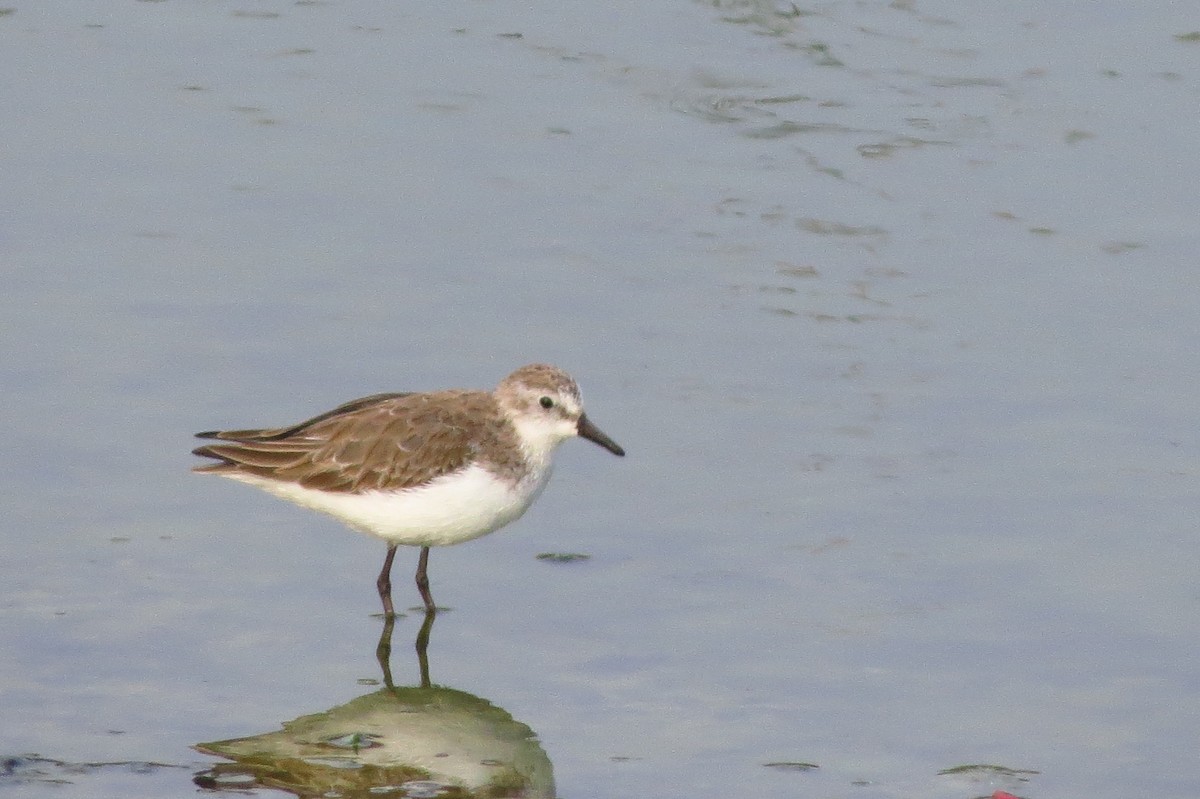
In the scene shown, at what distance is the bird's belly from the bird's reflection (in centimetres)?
101

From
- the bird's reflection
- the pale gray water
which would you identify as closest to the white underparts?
the pale gray water

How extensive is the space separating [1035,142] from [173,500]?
7.83 meters

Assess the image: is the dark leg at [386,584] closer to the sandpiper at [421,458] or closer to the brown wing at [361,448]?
the sandpiper at [421,458]

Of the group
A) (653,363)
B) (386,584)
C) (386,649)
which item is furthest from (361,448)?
(653,363)

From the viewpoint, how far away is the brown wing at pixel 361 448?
1055 centimetres

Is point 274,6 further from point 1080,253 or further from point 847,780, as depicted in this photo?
point 847,780

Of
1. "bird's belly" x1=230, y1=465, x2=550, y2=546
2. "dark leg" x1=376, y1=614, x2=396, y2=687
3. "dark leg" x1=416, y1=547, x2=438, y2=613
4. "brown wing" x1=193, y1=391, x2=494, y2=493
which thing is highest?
"brown wing" x1=193, y1=391, x2=494, y2=493

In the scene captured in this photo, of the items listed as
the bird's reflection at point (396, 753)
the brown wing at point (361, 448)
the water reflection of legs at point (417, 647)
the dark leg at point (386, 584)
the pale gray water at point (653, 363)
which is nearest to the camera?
the bird's reflection at point (396, 753)

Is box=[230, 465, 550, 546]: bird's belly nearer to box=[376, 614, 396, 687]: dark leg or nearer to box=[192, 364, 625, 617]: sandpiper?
box=[192, 364, 625, 617]: sandpiper

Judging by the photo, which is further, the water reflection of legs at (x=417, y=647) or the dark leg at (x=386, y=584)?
the dark leg at (x=386, y=584)

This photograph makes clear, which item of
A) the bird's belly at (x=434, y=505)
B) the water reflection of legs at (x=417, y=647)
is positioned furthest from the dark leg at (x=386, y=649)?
the bird's belly at (x=434, y=505)

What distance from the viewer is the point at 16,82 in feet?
54.0

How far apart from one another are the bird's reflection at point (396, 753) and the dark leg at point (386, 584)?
0.74 m

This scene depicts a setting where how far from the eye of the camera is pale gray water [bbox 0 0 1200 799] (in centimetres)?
936
